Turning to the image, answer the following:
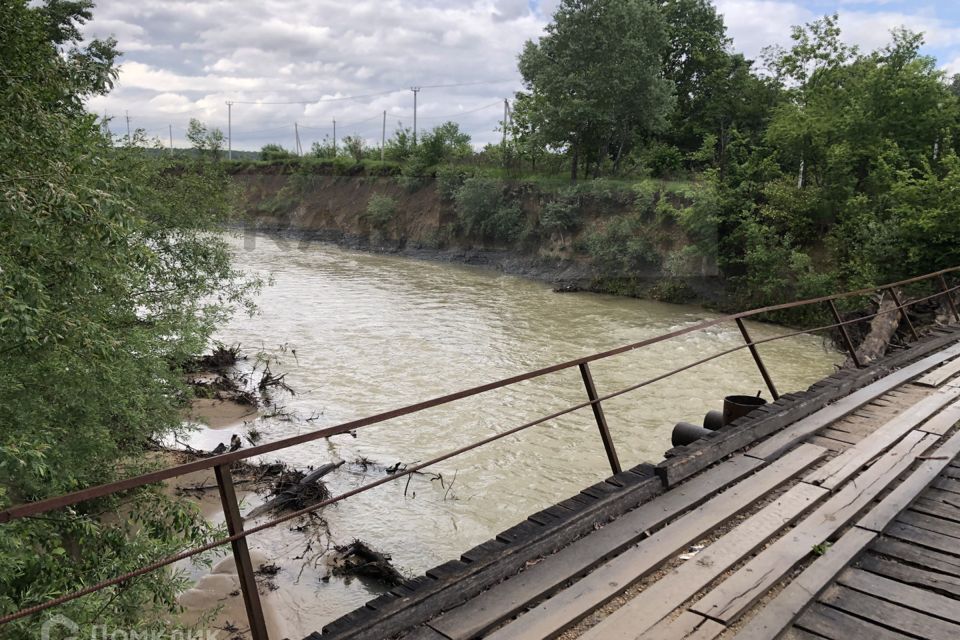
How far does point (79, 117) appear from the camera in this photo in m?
6.89

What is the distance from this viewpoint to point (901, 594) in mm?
3381

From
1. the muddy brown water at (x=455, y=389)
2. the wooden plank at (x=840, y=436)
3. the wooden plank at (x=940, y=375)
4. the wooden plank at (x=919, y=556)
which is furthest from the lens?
the muddy brown water at (x=455, y=389)

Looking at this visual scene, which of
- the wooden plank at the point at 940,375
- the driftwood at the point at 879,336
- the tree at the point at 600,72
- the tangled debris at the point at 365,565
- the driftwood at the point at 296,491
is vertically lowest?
the tangled debris at the point at 365,565

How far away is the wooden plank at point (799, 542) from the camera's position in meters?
3.21

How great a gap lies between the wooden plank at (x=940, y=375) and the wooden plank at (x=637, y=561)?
11.5 ft

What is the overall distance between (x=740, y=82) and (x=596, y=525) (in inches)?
1468

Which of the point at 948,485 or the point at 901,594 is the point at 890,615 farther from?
the point at 948,485

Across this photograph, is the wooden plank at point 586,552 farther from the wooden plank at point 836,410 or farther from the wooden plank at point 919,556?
the wooden plank at point 919,556

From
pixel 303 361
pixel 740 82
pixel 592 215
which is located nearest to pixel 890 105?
pixel 592 215

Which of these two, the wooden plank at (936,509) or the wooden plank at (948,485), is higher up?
the wooden plank at (948,485)

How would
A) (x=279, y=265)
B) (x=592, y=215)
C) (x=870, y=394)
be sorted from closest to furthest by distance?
(x=870, y=394) → (x=592, y=215) → (x=279, y=265)

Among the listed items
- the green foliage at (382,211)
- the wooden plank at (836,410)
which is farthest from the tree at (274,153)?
the wooden plank at (836,410)

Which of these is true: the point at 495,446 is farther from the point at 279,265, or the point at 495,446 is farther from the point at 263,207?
the point at 263,207

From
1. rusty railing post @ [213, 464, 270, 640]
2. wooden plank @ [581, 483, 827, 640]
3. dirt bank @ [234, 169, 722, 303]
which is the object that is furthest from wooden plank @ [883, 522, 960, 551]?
dirt bank @ [234, 169, 722, 303]
